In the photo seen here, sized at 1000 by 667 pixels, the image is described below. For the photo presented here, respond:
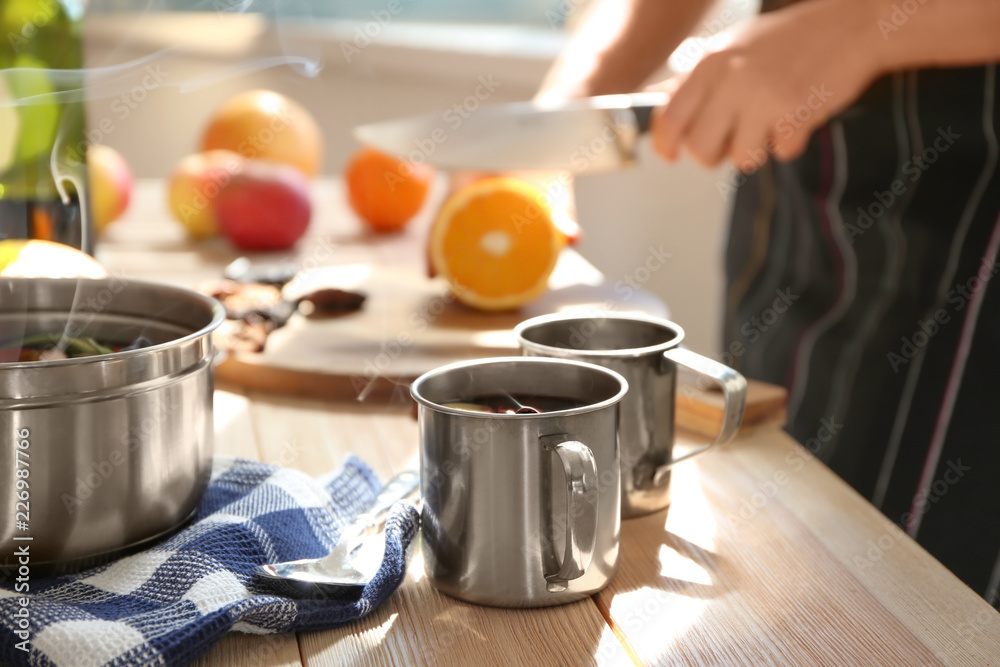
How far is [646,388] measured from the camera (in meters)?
0.58

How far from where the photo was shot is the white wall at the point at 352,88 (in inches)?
95.3

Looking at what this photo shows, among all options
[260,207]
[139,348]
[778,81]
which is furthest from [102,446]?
[260,207]

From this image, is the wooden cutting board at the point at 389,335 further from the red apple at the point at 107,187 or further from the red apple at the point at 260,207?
the red apple at the point at 107,187

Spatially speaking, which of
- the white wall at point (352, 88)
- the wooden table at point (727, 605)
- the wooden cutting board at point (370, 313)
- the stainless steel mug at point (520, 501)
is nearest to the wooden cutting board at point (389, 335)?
the wooden cutting board at point (370, 313)

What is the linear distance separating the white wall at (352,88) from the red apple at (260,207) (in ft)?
4.15

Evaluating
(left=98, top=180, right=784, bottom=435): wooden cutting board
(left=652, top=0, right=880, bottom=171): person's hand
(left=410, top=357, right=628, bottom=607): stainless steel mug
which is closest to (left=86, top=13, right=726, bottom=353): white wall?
(left=98, top=180, right=784, bottom=435): wooden cutting board

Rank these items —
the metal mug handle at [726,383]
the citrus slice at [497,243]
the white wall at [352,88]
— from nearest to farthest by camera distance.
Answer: the metal mug handle at [726,383] < the citrus slice at [497,243] < the white wall at [352,88]

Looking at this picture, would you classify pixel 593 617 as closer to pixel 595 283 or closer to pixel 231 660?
pixel 231 660

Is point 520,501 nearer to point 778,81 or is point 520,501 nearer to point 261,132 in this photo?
point 778,81

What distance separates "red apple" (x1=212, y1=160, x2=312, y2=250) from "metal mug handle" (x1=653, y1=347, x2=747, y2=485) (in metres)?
0.85

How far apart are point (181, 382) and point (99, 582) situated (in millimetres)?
109

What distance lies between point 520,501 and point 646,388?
150 millimetres

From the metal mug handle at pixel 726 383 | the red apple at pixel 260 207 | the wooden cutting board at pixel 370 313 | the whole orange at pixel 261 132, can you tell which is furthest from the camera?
the whole orange at pixel 261 132

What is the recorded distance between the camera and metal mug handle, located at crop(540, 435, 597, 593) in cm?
46
